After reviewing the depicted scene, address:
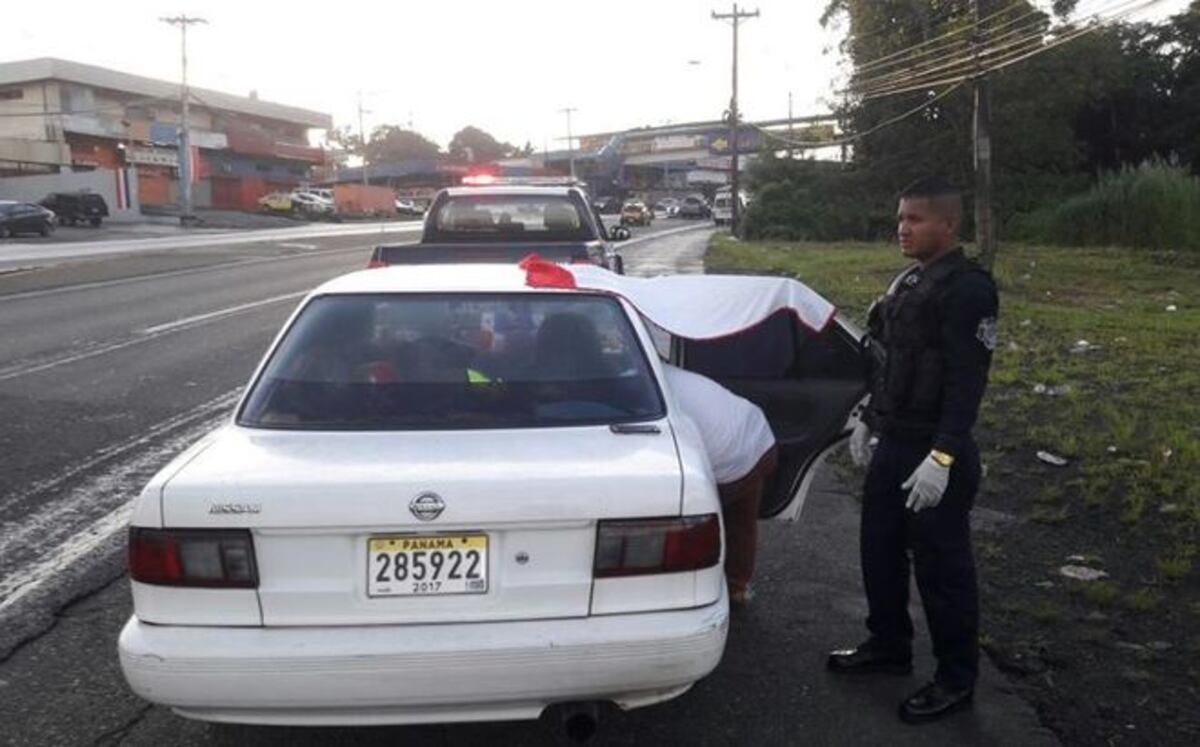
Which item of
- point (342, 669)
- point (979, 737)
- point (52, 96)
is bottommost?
point (979, 737)

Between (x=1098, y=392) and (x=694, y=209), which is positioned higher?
(x=694, y=209)

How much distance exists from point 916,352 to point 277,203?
69.2 meters

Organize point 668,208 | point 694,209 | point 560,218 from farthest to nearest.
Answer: point 668,208 < point 694,209 < point 560,218

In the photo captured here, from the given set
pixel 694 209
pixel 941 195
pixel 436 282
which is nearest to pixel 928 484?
pixel 941 195

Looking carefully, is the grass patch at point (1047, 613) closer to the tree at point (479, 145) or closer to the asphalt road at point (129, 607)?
the asphalt road at point (129, 607)

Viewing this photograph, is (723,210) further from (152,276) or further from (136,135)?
(152,276)

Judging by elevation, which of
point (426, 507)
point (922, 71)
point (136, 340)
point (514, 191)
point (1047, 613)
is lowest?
point (1047, 613)

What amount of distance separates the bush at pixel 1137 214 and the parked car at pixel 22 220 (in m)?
35.0

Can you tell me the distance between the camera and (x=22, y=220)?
41281 millimetres

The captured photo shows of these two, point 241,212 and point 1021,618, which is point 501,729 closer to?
point 1021,618

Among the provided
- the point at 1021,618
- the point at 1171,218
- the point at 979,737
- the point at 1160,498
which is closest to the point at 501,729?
the point at 979,737

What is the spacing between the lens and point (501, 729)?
11.9ft

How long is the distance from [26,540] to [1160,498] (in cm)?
588

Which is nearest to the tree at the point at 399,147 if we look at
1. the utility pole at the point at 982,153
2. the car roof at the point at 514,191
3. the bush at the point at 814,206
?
the bush at the point at 814,206
